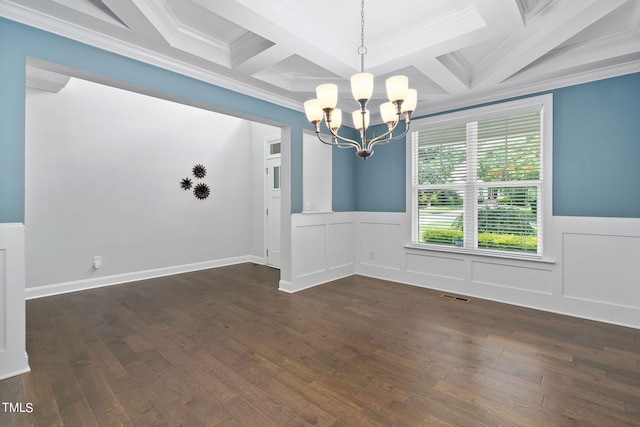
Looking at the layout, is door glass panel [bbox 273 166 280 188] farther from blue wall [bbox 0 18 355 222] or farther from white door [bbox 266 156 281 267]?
blue wall [bbox 0 18 355 222]

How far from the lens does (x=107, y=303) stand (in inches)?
151

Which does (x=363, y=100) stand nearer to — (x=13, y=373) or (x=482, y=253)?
(x=482, y=253)

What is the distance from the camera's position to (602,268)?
3.29m

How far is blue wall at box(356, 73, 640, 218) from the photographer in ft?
10.3

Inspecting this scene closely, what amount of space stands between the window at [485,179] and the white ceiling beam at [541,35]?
0.63m

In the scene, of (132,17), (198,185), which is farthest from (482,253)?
(198,185)

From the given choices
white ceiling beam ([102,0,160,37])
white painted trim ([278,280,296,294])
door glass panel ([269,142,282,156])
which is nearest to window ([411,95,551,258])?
white painted trim ([278,280,296,294])

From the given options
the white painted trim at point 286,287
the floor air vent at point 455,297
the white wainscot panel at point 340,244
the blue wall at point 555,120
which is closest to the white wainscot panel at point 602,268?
the blue wall at point 555,120

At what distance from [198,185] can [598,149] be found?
228 inches

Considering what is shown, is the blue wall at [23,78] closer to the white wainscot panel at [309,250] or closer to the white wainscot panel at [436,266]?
the white wainscot panel at [309,250]

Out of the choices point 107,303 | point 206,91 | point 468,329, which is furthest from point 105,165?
point 468,329

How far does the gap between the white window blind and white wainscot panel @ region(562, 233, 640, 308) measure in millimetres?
334

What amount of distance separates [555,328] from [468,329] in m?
0.88

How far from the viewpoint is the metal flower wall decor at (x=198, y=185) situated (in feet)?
18.3
